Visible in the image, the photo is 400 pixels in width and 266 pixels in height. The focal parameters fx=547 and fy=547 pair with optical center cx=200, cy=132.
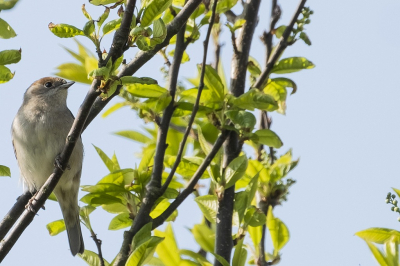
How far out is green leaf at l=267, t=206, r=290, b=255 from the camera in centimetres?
420

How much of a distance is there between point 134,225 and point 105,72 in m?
1.46

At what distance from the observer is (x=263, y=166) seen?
4418mm

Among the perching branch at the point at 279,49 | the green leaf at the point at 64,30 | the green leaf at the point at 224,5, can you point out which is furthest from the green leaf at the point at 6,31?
the perching branch at the point at 279,49

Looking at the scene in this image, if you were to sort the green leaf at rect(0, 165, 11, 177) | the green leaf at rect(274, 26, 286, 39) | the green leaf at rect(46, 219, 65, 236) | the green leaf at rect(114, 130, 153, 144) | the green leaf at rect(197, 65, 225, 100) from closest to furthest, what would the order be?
the green leaf at rect(0, 165, 11, 177), the green leaf at rect(197, 65, 225, 100), the green leaf at rect(46, 219, 65, 236), the green leaf at rect(274, 26, 286, 39), the green leaf at rect(114, 130, 153, 144)

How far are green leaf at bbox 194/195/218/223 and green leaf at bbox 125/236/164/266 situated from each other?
0.85 m

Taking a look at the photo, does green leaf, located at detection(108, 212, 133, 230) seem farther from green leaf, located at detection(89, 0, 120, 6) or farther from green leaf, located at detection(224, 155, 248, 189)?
green leaf, located at detection(89, 0, 120, 6)

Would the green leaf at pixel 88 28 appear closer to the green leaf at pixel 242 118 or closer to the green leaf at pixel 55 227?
the green leaf at pixel 242 118

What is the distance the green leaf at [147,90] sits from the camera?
4.08 m

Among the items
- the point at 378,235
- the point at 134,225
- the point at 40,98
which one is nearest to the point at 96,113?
the point at 134,225

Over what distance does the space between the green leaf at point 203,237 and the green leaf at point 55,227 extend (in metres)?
1.03

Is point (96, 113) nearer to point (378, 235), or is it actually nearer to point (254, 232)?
point (254, 232)

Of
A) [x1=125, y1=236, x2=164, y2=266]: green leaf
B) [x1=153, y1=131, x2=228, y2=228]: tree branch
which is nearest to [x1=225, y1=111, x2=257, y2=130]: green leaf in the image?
[x1=153, y1=131, x2=228, y2=228]: tree branch

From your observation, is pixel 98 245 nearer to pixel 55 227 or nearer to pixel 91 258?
pixel 91 258

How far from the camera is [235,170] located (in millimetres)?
3887
